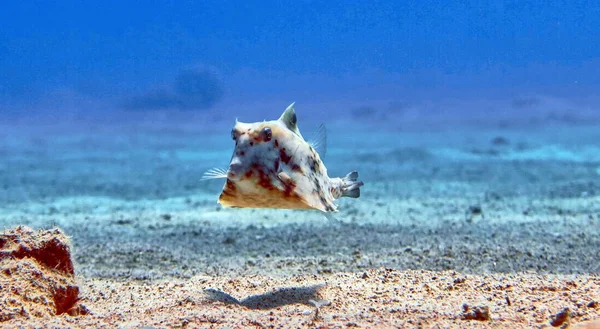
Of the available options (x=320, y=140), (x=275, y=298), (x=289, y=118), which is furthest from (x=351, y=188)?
(x=275, y=298)

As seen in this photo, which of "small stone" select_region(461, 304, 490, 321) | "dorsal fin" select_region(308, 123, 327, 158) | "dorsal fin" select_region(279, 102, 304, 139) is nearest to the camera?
"small stone" select_region(461, 304, 490, 321)

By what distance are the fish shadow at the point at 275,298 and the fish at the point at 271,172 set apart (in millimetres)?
722

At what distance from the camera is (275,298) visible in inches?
162

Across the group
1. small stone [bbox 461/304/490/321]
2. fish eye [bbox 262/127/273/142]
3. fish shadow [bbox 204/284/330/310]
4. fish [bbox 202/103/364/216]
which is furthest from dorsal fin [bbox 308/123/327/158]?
small stone [bbox 461/304/490/321]

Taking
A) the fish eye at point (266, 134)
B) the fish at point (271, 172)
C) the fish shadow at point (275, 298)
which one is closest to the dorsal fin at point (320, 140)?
the fish at point (271, 172)

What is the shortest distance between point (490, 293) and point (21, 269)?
3.64 metres

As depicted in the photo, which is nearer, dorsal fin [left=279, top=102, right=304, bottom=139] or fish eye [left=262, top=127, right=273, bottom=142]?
fish eye [left=262, top=127, right=273, bottom=142]

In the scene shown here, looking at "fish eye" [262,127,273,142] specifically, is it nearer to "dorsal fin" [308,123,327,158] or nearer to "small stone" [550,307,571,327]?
"dorsal fin" [308,123,327,158]

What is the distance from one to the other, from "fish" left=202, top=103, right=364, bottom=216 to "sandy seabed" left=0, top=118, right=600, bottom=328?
78 centimetres

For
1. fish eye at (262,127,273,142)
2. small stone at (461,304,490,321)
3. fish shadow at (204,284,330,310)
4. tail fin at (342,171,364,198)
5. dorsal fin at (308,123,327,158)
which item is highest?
dorsal fin at (308,123,327,158)

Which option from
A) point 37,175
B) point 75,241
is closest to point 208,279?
point 75,241

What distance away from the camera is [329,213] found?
13.3 ft

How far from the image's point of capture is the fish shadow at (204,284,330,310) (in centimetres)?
389

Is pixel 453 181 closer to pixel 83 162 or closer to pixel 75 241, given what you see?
pixel 75 241
